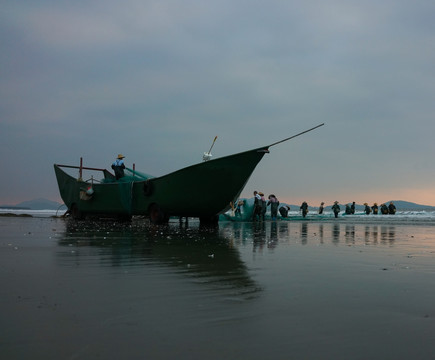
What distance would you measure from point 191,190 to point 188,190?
11 centimetres

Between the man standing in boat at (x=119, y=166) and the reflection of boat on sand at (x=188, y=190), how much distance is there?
0.84ft

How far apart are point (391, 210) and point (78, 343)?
136 ft

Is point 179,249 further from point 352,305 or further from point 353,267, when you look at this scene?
point 352,305

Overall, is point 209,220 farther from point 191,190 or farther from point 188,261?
point 188,261

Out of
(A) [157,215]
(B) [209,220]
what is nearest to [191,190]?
(A) [157,215]

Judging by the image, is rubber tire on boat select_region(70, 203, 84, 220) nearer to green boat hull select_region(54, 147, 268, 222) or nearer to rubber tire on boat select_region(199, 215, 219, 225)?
green boat hull select_region(54, 147, 268, 222)

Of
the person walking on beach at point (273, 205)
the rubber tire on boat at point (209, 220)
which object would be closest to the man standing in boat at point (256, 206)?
the person walking on beach at point (273, 205)

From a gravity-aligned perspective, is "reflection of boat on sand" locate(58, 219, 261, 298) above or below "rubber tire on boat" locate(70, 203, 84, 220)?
below

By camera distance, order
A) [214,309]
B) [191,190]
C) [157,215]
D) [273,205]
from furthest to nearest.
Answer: [273,205]
[157,215]
[191,190]
[214,309]

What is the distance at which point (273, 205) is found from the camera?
25.3m

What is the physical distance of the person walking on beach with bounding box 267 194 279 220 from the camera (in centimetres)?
2516

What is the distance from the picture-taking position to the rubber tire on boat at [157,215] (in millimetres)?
15602

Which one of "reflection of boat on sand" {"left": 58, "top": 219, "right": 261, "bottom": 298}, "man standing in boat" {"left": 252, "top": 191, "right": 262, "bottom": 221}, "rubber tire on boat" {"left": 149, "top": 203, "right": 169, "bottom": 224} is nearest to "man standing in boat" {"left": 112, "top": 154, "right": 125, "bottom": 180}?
"rubber tire on boat" {"left": 149, "top": 203, "right": 169, "bottom": 224}

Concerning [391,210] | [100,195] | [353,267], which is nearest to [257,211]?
[100,195]
